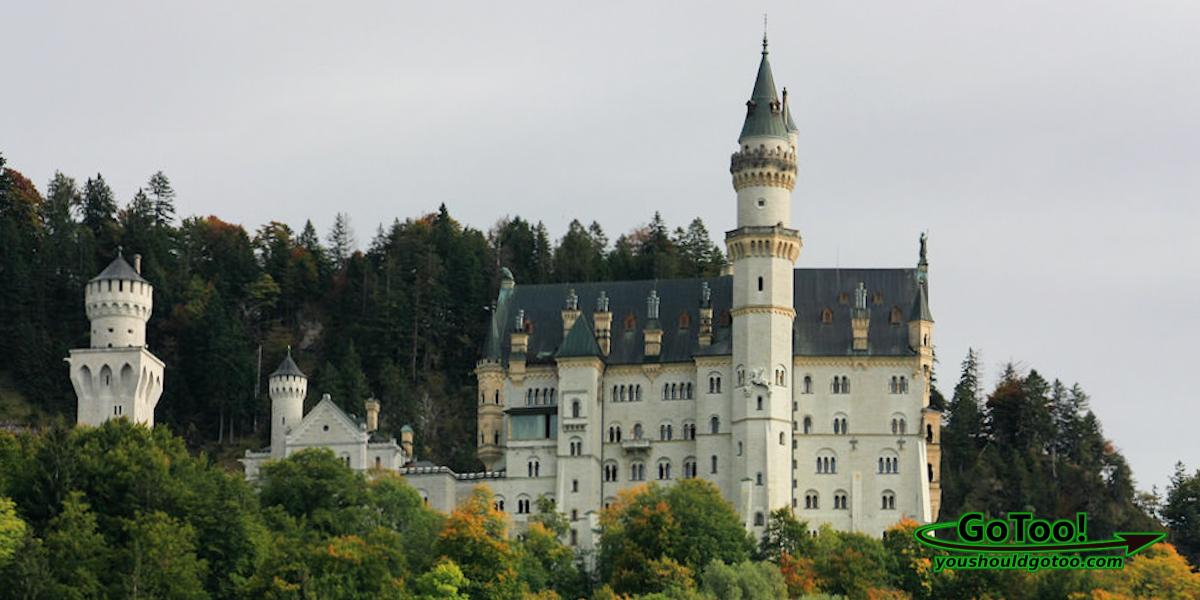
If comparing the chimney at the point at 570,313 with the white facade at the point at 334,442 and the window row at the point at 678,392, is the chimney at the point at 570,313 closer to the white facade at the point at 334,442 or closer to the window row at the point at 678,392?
the window row at the point at 678,392

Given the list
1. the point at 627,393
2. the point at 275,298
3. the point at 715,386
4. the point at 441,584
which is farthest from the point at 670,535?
the point at 275,298

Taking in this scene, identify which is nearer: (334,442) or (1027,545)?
(1027,545)

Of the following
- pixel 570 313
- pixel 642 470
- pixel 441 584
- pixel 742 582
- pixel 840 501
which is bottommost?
pixel 441 584

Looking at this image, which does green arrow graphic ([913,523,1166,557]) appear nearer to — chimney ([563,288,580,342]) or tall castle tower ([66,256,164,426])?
chimney ([563,288,580,342])

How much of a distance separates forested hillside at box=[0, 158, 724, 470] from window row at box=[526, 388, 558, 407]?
5.90 m

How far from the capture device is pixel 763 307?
111 m

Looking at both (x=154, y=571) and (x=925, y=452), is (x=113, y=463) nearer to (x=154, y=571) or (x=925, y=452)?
(x=154, y=571)

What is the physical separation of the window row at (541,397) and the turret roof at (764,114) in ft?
49.8

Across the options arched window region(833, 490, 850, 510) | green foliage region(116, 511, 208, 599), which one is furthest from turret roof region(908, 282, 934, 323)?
green foliage region(116, 511, 208, 599)

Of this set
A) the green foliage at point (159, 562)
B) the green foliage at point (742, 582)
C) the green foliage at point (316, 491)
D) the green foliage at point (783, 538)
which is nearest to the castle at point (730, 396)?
the green foliage at point (783, 538)

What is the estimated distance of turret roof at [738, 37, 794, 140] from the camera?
374ft

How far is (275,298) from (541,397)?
86.9 feet

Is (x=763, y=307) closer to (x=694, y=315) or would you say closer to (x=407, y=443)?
(x=694, y=315)

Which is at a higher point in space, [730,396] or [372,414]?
[730,396]
